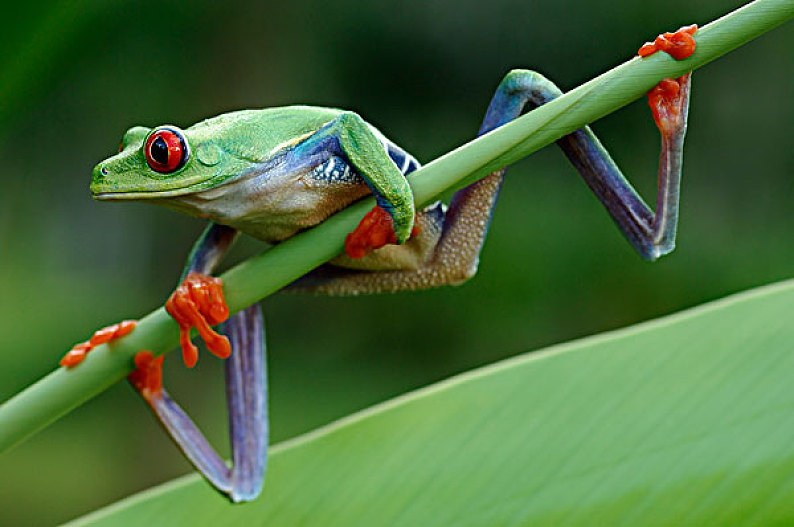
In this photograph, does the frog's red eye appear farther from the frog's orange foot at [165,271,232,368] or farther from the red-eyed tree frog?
the frog's orange foot at [165,271,232,368]

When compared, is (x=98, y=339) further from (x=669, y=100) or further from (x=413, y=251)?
(x=669, y=100)

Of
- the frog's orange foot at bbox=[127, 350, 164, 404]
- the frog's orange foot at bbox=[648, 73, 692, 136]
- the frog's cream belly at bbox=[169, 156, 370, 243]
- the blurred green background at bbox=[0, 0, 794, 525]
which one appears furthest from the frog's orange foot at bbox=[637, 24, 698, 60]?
the blurred green background at bbox=[0, 0, 794, 525]

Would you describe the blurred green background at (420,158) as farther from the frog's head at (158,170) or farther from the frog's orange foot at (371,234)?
the frog's orange foot at (371,234)

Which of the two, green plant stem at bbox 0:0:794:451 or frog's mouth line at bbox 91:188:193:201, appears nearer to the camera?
green plant stem at bbox 0:0:794:451

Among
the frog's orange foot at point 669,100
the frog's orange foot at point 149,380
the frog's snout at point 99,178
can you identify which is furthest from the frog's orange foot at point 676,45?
the frog's orange foot at point 149,380

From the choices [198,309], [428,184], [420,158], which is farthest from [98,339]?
[420,158]

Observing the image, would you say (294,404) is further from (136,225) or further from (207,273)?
(207,273)

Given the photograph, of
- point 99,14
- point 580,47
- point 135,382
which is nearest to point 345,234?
point 135,382
